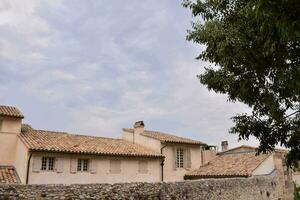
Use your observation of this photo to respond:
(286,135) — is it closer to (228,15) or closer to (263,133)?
(263,133)

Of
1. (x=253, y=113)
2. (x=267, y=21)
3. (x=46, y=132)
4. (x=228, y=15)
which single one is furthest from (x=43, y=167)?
(x=267, y=21)

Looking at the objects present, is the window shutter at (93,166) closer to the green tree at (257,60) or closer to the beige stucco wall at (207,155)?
the beige stucco wall at (207,155)

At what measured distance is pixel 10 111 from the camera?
78.0 ft

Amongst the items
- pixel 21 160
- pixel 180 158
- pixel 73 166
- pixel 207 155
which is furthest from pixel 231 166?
pixel 21 160

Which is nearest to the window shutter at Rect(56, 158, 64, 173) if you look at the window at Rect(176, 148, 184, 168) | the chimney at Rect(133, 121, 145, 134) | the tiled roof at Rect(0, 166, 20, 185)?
the tiled roof at Rect(0, 166, 20, 185)

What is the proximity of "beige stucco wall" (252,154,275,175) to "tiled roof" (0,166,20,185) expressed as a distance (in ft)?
56.8

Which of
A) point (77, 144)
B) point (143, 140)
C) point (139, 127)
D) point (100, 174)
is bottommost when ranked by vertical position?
point (100, 174)

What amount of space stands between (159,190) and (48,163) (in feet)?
39.4

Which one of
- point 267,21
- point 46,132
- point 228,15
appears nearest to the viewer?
point 267,21

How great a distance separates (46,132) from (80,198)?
681 inches

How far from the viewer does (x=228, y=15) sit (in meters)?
8.51

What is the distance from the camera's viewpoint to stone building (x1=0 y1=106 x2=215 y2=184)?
71.6 ft

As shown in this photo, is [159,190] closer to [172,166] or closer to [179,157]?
[172,166]

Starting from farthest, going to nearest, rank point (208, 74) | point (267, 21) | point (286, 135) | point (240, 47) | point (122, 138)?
point (122, 138) < point (208, 74) < point (286, 135) < point (240, 47) < point (267, 21)
